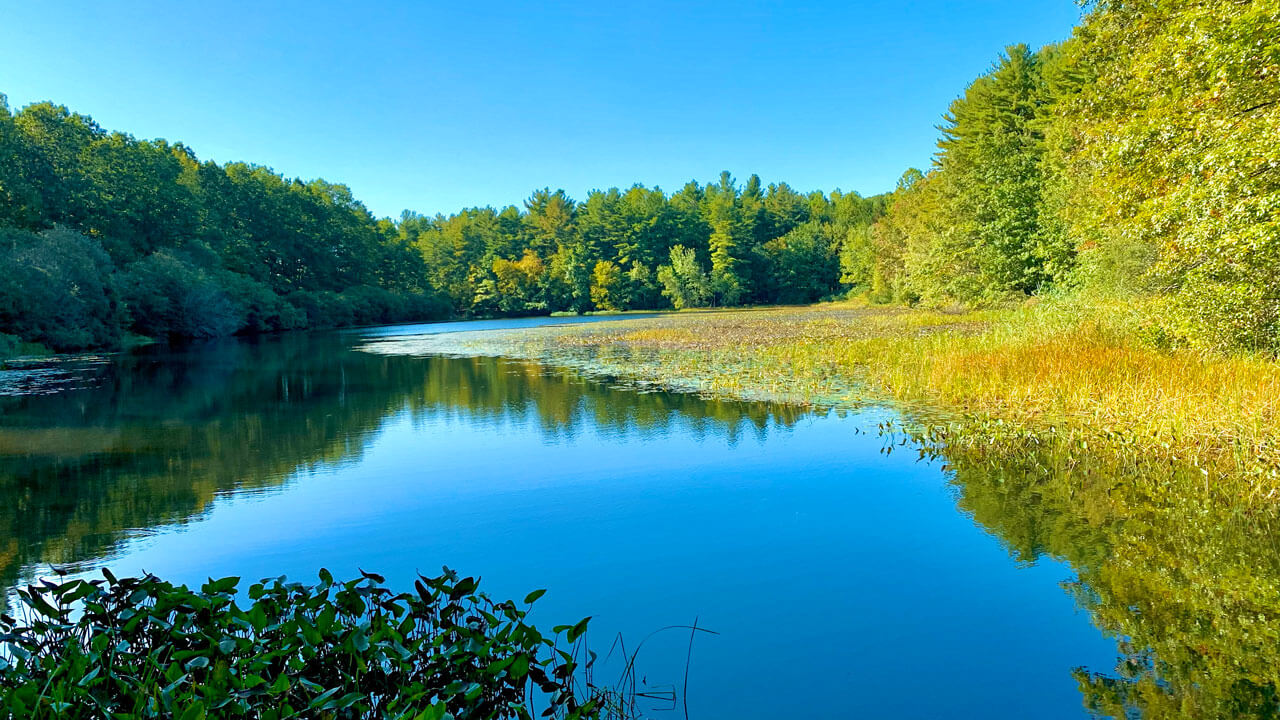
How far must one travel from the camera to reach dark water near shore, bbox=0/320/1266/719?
13.7 feet

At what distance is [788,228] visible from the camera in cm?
8944

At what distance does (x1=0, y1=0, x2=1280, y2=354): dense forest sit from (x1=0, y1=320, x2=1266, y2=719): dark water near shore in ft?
18.3

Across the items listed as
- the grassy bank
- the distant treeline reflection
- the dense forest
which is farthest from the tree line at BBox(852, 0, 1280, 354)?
the distant treeline reflection

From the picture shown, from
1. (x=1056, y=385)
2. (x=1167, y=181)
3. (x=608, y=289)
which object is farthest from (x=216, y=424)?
(x=608, y=289)

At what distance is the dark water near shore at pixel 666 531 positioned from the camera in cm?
419

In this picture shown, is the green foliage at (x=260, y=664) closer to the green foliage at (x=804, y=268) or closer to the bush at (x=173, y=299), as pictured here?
the bush at (x=173, y=299)

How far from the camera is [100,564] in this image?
19.6 ft

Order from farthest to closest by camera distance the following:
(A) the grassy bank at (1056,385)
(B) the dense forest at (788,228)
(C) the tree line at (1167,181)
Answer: (B) the dense forest at (788,228)
(C) the tree line at (1167,181)
(A) the grassy bank at (1056,385)

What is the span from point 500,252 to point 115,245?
50.4 m

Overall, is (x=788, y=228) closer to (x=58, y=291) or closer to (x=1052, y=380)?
(x=58, y=291)

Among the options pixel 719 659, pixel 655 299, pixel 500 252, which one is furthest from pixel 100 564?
pixel 500 252

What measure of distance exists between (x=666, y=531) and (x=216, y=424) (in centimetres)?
1007

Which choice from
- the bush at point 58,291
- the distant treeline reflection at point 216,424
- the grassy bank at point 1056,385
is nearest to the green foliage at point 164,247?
the bush at point 58,291

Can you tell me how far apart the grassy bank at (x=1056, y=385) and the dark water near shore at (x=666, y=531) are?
5.27 ft
